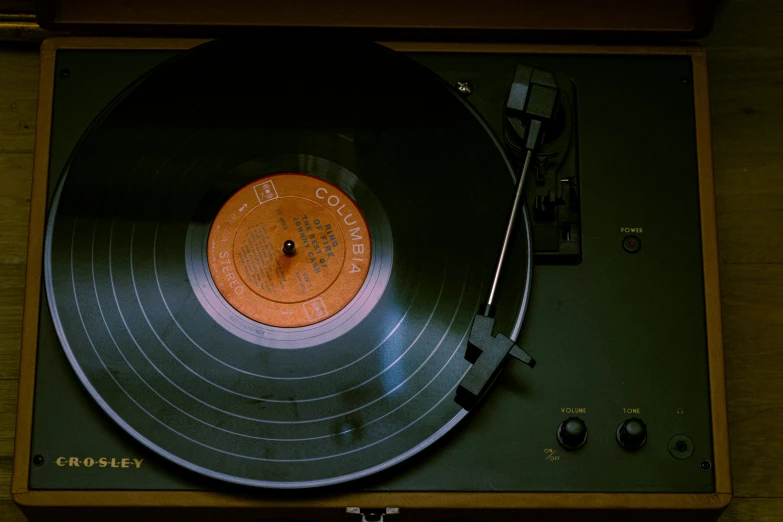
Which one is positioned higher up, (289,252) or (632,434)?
(289,252)

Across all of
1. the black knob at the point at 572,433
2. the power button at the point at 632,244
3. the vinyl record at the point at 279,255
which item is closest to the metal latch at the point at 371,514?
the vinyl record at the point at 279,255

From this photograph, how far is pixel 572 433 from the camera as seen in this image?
0.96 metres

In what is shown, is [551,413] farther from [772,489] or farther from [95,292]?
[95,292]

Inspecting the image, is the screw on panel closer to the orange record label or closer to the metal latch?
the orange record label

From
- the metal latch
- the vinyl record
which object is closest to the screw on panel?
the vinyl record

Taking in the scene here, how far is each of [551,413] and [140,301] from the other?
49 centimetres

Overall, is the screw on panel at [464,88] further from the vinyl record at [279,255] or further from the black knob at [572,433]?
the black knob at [572,433]

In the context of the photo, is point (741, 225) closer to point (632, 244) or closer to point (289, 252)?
point (632, 244)

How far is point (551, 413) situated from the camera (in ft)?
3.28

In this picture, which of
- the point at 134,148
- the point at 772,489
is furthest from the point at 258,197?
the point at 772,489

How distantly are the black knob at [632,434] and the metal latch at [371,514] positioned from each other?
0.26 meters

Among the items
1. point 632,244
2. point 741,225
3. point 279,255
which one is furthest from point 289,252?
point 741,225

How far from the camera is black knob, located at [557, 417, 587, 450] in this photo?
0.97m

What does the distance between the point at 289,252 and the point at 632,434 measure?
451 millimetres
